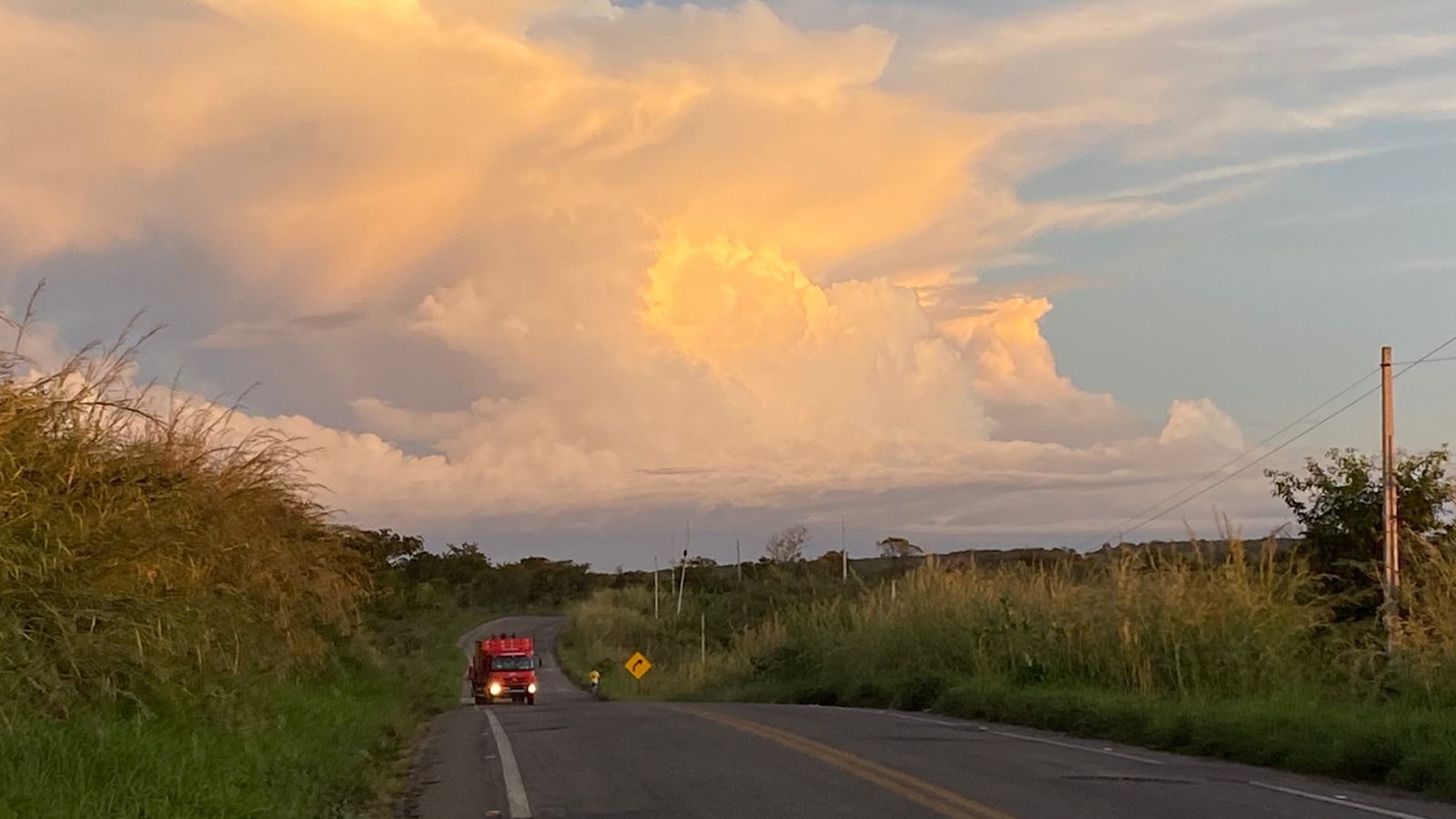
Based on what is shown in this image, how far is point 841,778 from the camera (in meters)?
15.3

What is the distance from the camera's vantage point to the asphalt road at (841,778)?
43.0 ft

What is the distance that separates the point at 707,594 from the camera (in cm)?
11319

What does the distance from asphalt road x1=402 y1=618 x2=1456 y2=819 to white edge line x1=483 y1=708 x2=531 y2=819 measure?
0.13 feet

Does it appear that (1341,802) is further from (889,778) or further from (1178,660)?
(1178,660)

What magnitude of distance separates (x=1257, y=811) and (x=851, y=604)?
105 ft

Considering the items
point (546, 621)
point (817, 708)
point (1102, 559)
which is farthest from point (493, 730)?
point (546, 621)

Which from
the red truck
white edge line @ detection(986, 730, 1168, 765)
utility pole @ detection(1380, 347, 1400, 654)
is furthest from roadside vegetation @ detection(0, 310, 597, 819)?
the red truck

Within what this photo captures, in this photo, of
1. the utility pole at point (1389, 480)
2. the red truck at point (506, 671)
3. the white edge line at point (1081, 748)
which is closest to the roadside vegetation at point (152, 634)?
the white edge line at point (1081, 748)

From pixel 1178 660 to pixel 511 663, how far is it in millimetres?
40018

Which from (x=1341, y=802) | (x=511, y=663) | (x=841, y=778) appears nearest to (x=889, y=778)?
(x=841, y=778)

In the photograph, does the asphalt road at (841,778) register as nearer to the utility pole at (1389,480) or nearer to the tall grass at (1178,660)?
the tall grass at (1178,660)

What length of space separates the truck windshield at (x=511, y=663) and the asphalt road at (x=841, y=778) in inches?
1473

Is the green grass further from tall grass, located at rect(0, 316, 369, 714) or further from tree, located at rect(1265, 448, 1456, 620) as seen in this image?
tree, located at rect(1265, 448, 1456, 620)

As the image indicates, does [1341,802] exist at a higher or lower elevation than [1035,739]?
higher
